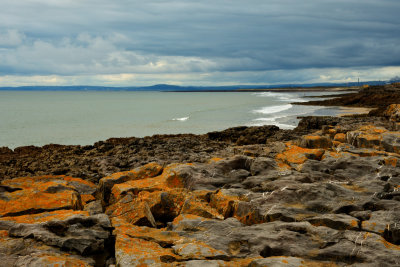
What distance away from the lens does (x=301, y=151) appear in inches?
550

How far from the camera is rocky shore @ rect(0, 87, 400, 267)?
6.11 metres

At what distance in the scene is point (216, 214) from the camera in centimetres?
854

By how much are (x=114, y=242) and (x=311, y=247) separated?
3.98 meters

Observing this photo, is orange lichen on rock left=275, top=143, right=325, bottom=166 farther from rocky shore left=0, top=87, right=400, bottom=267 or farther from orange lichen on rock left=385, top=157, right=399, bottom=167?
orange lichen on rock left=385, top=157, right=399, bottom=167

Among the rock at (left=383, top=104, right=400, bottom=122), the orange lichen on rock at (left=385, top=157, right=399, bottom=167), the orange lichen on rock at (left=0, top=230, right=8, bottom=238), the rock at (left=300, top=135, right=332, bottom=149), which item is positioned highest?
the rock at (left=383, top=104, right=400, bottom=122)

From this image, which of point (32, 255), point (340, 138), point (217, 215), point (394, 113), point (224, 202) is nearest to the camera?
point (32, 255)

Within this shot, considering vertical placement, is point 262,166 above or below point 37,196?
above

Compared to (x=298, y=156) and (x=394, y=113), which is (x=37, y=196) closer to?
(x=298, y=156)

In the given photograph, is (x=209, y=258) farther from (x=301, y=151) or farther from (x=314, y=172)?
(x=301, y=151)

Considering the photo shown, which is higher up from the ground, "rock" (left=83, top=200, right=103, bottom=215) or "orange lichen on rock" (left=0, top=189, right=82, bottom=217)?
"orange lichen on rock" (left=0, top=189, right=82, bottom=217)

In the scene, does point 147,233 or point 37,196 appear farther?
point 37,196

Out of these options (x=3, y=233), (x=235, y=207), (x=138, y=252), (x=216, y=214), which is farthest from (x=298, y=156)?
(x=3, y=233)

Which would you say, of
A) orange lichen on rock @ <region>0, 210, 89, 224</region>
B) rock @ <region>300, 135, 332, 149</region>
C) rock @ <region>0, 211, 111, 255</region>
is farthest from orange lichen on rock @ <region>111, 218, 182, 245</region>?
rock @ <region>300, 135, 332, 149</region>

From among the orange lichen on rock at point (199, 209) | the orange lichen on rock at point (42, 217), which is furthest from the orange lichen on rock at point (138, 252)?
the orange lichen on rock at point (199, 209)
